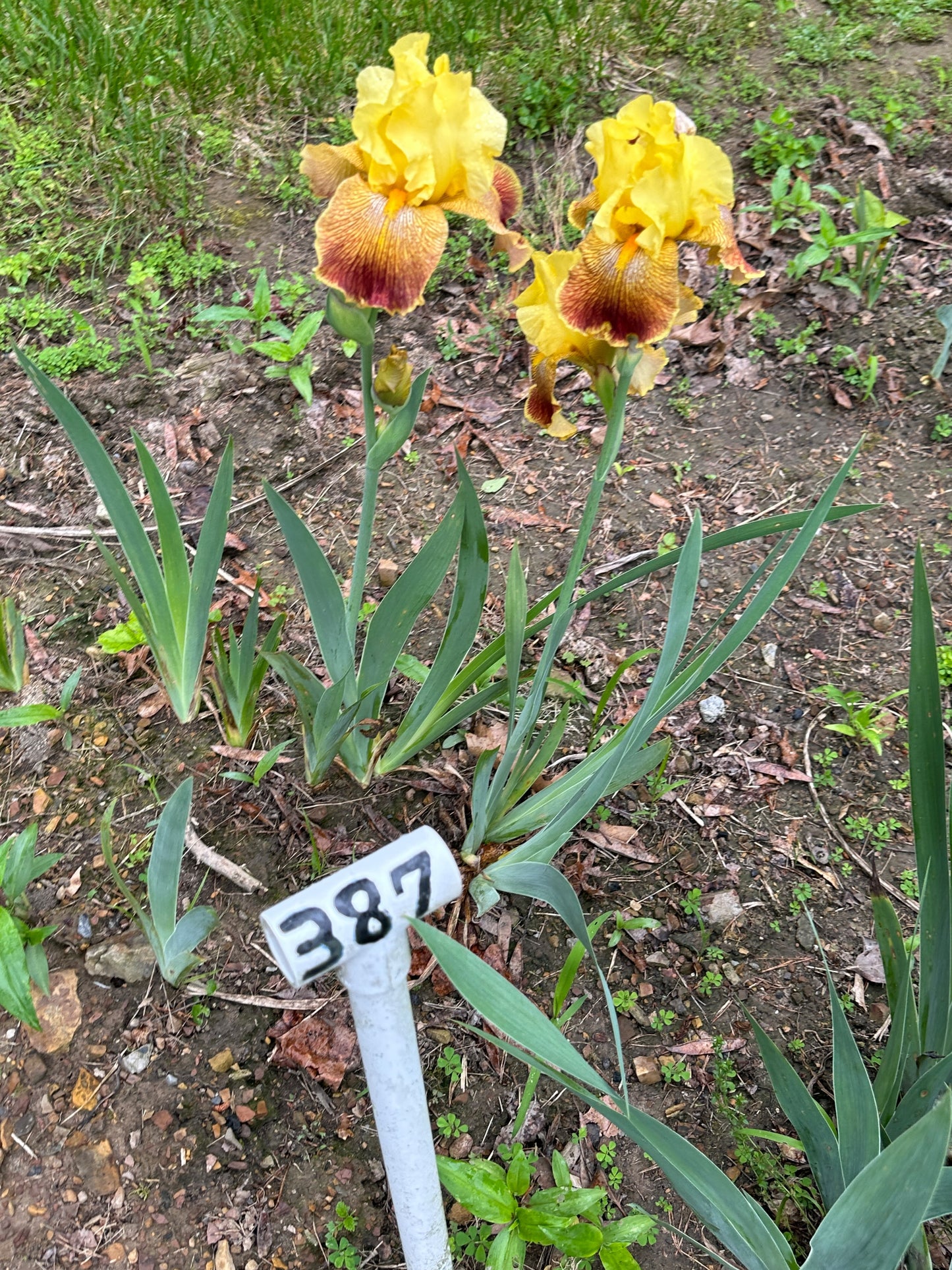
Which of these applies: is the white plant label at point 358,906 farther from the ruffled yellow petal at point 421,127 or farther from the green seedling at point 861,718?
the green seedling at point 861,718

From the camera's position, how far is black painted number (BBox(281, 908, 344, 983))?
753 millimetres

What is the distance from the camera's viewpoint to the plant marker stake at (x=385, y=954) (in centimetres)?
76

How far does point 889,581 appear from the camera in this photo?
2135 mm

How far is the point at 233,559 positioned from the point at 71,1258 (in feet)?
4.36

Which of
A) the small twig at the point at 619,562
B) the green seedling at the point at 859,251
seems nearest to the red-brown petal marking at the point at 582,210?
the small twig at the point at 619,562

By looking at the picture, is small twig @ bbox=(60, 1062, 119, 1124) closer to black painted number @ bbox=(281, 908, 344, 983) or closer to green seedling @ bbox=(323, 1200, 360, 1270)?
green seedling @ bbox=(323, 1200, 360, 1270)

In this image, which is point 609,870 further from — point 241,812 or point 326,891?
point 326,891

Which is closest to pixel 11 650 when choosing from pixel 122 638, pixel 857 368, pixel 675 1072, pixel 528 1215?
pixel 122 638

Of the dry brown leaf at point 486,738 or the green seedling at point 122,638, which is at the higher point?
the green seedling at point 122,638

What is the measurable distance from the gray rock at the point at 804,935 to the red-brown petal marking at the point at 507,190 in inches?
51.6

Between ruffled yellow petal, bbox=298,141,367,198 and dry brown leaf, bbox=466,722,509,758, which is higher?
→ ruffled yellow petal, bbox=298,141,367,198

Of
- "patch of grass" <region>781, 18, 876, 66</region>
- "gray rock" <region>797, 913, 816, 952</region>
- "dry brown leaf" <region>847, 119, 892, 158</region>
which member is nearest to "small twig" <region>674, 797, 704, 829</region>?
"gray rock" <region>797, 913, 816, 952</region>

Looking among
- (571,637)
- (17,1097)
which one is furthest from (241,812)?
(571,637)

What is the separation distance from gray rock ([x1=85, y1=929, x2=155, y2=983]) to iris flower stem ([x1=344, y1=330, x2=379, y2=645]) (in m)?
0.62
